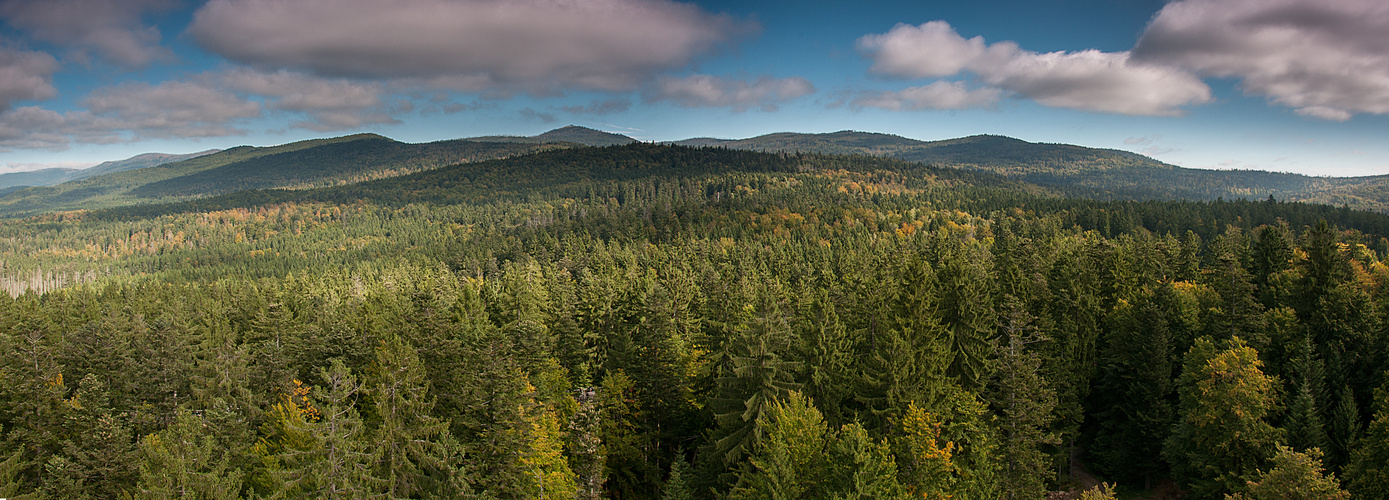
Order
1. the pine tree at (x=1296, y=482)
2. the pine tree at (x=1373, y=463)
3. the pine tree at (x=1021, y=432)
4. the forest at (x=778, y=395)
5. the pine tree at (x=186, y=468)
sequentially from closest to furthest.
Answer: the pine tree at (x=1296, y=482), the pine tree at (x=186, y=468), the forest at (x=778, y=395), the pine tree at (x=1373, y=463), the pine tree at (x=1021, y=432)

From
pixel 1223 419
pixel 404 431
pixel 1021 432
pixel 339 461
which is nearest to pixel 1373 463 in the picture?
pixel 1223 419

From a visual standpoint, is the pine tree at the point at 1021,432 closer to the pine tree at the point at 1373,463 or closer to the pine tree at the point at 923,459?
the pine tree at the point at 923,459

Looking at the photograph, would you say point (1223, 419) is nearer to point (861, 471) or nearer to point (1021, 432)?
point (1021, 432)

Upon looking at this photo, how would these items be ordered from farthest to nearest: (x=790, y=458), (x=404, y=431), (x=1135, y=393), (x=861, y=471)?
(x=1135, y=393) < (x=404, y=431) < (x=790, y=458) < (x=861, y=471)

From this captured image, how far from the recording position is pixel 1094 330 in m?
45.3

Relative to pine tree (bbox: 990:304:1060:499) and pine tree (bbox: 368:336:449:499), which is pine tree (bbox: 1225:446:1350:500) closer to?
pine tree (bbox: 990:304:1060:499)

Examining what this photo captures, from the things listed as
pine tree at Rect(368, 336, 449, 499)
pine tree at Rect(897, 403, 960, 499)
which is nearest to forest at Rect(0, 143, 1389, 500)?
pine tree at Rect(897, 403, 960, 499)

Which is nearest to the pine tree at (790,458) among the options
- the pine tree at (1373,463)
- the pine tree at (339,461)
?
the pine tree at (339,461)

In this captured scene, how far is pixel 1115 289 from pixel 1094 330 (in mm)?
6403

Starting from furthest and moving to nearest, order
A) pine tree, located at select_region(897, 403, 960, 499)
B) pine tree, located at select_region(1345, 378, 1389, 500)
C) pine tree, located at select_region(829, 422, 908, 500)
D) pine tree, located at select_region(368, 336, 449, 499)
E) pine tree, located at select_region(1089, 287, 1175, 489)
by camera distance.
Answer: pine tree, located at select_region(1089, 287, 1175, 489)
pine tree, located at select_region(368, 336, 449, 499)
pine tree, located at select_region(1345, 378, 1389, 500)
pine tree, located at select_region(897, 403, 960, 499)
pine tree, located at select_region(829, 422, 908, 500)

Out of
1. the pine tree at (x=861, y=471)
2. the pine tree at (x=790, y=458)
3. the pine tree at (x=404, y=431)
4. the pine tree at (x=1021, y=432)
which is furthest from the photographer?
the pine tree at (x=1021, y=432)

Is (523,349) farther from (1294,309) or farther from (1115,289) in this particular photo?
(1294,309)

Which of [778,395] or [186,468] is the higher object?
[778,395]

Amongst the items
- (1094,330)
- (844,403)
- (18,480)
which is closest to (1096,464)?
(1094,330)
